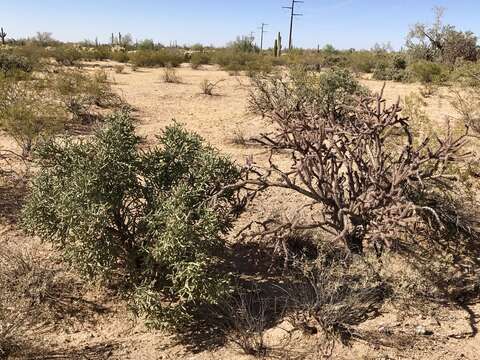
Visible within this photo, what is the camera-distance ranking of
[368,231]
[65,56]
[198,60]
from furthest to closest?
[198,60]
[65,56]
[368,231]

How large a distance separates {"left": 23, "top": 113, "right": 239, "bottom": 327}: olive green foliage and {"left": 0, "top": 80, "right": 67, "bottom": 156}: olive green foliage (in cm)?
385

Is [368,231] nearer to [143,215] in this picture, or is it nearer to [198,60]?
[143,215]

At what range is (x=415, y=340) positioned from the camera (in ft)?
13.3

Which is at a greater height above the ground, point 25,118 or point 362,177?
point 25,118

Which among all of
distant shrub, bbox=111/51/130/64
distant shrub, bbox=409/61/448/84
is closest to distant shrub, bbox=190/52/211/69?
distant shrub, bbox=111/51/130/64

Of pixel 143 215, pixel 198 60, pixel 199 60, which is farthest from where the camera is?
pixel 199 60

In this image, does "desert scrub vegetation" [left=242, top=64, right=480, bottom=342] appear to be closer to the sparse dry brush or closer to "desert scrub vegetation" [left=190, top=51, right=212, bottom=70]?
the sparse dry brush

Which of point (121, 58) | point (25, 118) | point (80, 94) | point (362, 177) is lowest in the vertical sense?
point (362, 177)

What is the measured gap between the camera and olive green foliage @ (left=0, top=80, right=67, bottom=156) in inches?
337

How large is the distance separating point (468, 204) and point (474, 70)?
653 centimetres

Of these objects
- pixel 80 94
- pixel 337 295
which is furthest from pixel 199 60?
pixel 337 295

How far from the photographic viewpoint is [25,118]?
8.62 m

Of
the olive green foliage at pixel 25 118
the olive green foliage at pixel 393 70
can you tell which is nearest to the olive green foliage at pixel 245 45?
the olive green foliage at pixel 393 70

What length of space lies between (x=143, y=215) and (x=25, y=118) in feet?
17.2
